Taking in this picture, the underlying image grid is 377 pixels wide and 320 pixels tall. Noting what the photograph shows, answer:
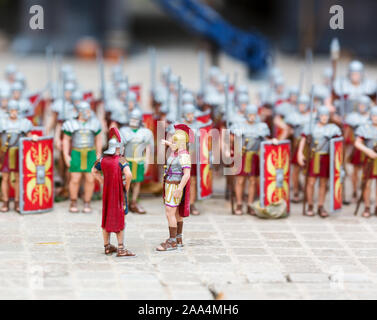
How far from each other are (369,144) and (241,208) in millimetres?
1972

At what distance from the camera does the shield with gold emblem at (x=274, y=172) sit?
13.1m

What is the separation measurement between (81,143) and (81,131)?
163 millimetres

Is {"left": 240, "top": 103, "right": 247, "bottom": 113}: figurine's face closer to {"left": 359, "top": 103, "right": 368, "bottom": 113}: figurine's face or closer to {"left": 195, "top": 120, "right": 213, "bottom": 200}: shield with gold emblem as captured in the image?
{"left": 195, "top": 120, "right": 213, "bottom": 200}: shield with gold emblem

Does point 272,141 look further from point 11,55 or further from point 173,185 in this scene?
point 11,55

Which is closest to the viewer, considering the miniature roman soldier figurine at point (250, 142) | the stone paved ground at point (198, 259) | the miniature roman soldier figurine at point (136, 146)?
the stone paved ground at point (198, 259)

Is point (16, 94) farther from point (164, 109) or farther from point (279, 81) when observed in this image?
point (279, 81)

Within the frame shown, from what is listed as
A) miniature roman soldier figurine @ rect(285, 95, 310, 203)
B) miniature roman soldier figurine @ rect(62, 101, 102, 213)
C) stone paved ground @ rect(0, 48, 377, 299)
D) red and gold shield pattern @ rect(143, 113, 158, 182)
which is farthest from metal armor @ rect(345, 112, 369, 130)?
miniature roman soldier figurine @ rect(62, 101, 102, 213)

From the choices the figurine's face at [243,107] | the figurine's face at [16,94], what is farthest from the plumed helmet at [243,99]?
the figurine's face at [16,94]

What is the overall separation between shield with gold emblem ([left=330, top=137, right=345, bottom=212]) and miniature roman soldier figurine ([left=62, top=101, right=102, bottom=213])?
3146 mm

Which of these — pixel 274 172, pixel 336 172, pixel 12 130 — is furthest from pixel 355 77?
pixel 12 130

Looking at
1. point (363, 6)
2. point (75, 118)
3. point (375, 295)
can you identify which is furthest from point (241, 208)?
point (363, 6)

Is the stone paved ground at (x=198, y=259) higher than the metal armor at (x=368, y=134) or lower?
lower

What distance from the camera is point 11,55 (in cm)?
2995

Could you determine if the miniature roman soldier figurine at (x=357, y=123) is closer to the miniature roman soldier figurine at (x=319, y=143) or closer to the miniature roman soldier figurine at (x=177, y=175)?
the miniature roman soldier figurine at (x=319, y=143)
